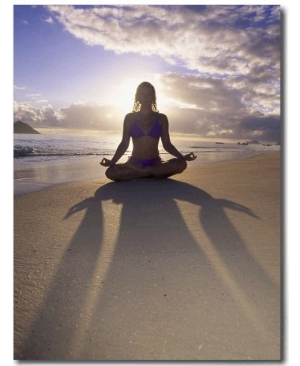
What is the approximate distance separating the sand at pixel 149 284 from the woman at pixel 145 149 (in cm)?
121

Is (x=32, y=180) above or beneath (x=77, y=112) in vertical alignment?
beneath

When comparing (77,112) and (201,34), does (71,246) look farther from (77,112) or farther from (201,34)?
(201,34)

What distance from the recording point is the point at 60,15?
7.06ft

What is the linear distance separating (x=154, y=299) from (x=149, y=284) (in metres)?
0.10

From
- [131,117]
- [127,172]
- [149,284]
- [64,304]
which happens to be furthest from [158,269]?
[131,117]

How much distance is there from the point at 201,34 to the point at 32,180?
9.20ft

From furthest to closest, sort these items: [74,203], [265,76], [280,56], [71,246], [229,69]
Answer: [74,203], [229,69], [265,76], [280,56], [71,246]

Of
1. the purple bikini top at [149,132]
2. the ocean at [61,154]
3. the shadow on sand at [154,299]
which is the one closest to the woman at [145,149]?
the purple bikini top at [149,132]

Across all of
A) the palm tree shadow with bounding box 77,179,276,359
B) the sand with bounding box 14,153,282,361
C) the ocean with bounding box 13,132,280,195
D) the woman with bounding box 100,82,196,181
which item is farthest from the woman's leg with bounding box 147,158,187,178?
the sand with bounding box 14,153,282,361

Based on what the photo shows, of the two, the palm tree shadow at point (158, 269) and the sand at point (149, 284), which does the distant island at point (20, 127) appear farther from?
the palm tree shadow at point (158, 269)

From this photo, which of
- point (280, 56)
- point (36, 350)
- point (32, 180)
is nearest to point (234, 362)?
point (36, 350)

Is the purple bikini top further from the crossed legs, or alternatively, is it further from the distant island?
the distant island

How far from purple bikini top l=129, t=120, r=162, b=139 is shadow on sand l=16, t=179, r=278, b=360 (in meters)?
1.76

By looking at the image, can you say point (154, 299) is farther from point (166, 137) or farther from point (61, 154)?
point (61, 154)
